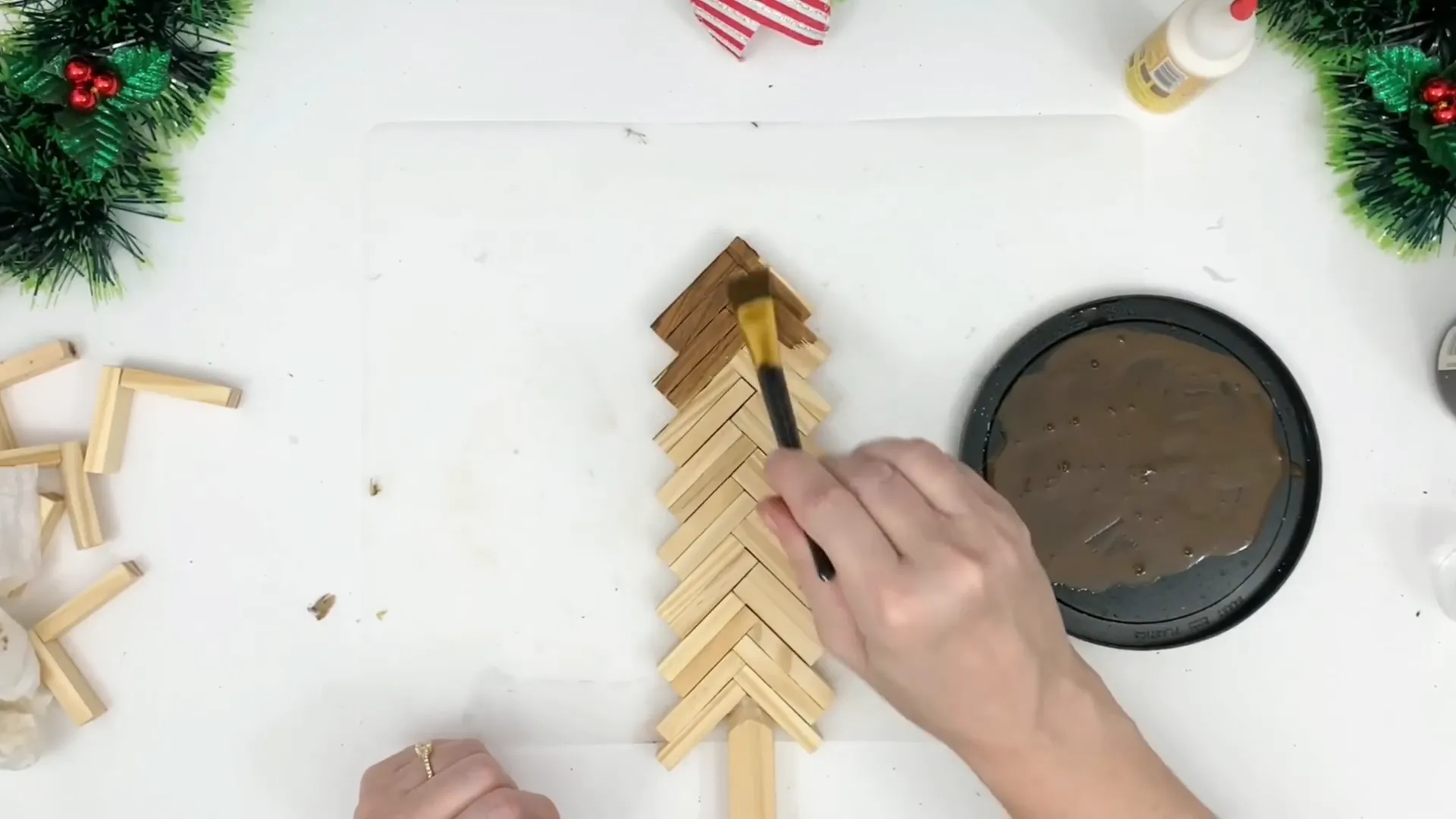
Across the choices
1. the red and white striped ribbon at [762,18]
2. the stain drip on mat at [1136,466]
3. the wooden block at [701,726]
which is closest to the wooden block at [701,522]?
the wooden block at [701,726]

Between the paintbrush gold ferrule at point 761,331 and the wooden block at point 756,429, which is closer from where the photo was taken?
the paintbrush gold ferrule at point 761,331

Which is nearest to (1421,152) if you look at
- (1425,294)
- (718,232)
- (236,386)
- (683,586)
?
(1425,294)

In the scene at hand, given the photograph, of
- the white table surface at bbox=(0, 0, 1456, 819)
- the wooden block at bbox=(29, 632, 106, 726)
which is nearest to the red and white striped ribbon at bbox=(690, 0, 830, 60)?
the white table surface at bbox=(0, 0, 1456, 819)

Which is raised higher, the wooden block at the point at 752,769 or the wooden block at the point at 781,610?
Result: the wooden block at the point at 781,610

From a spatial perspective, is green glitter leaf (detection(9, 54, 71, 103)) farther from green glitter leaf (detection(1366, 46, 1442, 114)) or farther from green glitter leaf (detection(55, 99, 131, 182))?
green glitter leaf (detection(1366, 46, 1442, 114))

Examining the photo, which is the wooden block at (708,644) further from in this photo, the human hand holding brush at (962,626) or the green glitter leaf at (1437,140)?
the green glitter leaf at (1437,140)

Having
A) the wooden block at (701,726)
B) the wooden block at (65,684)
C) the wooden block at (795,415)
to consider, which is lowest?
the wooden block at (65,684)
